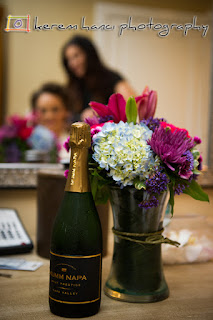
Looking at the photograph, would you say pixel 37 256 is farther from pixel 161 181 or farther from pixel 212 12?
pixel 212 12

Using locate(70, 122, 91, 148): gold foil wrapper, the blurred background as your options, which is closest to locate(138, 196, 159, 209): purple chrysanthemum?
locate(70, 122, 91, 148): gold foil wrapper

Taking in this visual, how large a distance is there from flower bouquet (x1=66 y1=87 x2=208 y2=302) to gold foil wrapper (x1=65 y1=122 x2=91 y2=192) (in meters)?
0.03

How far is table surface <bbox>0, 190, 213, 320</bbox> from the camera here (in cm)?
49

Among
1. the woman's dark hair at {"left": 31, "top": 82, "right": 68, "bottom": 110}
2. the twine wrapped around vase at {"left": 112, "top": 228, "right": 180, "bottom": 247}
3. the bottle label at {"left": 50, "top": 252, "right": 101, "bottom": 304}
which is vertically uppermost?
the woman's dark hair at {"left": 31, "top": 82, "right": 68, "bottom": 110}

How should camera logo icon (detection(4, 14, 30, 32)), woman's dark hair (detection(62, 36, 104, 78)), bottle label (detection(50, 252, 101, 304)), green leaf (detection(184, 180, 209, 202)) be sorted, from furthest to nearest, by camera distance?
1. woman's dark hair (detection(62, 36, 104, 78))
2. camera logo icon (detection(4, 14, 30, 32))
3. green leaf (detection(184, 180, 209, 202))
4. bottle label (detection(50, 252, 101, 304))

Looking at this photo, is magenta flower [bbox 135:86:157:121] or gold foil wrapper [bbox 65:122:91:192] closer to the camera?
gold foil wrapper [bbox 65:122:91:192]

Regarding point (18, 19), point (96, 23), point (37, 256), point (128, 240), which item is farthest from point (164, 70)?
point (128, 240)

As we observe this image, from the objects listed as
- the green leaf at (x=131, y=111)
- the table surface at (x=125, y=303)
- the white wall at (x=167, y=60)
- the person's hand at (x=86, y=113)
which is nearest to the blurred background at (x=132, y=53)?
the white wall at (x=167, y=60)

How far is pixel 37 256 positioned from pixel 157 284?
1.01ft

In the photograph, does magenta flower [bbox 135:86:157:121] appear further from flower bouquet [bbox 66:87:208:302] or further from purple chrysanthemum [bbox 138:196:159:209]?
purple chrysanthemum [bbox 138:196:159:209]

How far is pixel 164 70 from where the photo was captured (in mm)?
A: 1588

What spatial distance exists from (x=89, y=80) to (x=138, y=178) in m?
1.07

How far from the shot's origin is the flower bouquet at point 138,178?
490 millimetres

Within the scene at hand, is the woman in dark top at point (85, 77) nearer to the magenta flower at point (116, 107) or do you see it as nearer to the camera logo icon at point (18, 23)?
the camera logo icon at point (18, 23)
